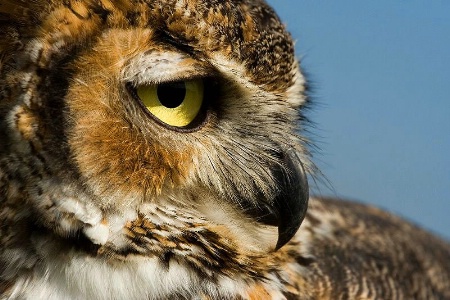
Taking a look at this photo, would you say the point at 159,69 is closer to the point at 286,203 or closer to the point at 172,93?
the point at 172,93

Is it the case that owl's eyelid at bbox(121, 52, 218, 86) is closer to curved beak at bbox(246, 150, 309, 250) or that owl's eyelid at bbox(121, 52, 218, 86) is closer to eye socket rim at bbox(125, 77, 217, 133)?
eye socket rim at bbox(125, 77, 217, 133)

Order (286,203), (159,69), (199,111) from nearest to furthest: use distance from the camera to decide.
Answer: (159,69) → (199,111) → (286,203)

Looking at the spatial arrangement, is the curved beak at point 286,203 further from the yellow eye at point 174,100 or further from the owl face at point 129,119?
the yellow eye at point 174,100

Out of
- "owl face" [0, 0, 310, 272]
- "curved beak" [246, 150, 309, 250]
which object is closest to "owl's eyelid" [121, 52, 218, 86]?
"owl face" [0, 0, 310, 272]

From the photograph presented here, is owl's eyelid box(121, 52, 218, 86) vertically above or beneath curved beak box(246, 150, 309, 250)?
above

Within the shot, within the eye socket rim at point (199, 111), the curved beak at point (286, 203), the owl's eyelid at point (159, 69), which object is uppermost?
the owl's eyelid at point (159, 69)

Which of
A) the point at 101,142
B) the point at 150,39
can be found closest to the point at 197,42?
the point at 150,39

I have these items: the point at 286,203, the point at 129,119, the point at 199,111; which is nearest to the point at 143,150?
the point at 129,119

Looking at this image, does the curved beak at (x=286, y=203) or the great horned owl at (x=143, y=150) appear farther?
the curved beak at (x=286, y=203)

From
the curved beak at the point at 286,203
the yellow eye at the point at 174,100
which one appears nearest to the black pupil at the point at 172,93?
the yellow eye at the point at 174,100
